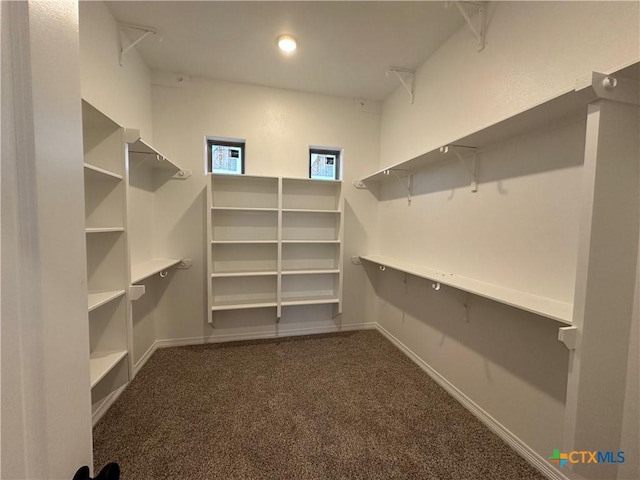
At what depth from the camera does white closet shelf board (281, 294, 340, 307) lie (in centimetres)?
305

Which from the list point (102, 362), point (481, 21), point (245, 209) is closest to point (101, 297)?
point (102, 362)

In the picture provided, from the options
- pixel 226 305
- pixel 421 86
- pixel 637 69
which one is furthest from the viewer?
pixel 226 305

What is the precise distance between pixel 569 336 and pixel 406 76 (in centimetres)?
265

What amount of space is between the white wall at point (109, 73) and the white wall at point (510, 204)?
2.45 m

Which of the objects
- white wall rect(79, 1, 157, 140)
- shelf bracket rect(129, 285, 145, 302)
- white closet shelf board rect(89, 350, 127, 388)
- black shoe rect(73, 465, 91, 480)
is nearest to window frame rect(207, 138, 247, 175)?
white wall rect(79, 1, 157, 140)

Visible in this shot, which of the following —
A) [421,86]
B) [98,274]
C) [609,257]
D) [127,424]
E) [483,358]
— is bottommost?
[127,424]

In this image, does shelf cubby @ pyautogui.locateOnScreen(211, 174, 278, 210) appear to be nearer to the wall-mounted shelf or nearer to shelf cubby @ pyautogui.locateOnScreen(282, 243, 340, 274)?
the wall-mounted shelf

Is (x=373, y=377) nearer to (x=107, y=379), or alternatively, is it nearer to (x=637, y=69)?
(x=107, y=379)

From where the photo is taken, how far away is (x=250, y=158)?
3.11 m

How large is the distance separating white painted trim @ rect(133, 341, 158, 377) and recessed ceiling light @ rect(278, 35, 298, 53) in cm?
308

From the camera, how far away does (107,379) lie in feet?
5.86

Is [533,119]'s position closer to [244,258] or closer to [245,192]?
[245,192]

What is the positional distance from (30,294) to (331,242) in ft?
9.21

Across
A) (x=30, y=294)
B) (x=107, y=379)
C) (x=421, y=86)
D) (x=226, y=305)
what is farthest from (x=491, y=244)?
(x=107, y=379)
